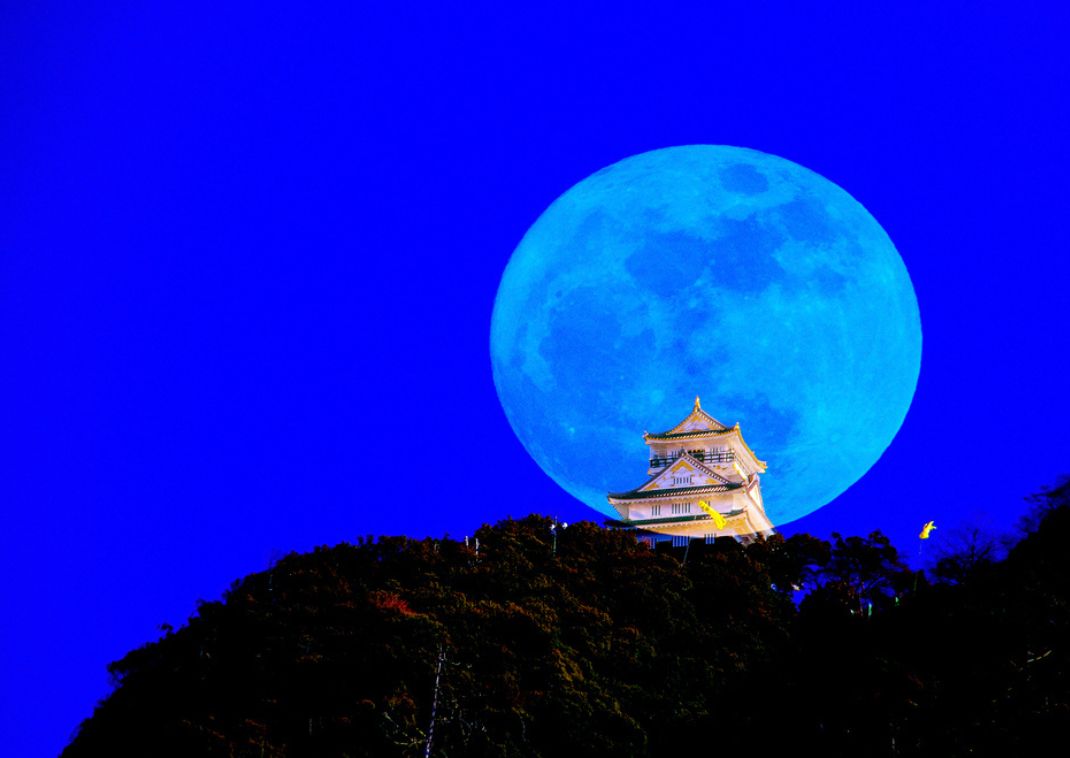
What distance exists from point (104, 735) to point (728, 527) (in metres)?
25.8

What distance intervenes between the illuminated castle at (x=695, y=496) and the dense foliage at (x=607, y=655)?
16.7 m

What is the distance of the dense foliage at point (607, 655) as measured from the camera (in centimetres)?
2052

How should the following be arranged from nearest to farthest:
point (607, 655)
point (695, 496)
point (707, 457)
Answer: point (607, 655) < point (707, 457) < point (695, 496)

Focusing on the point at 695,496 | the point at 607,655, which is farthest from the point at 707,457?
the point at 607,655

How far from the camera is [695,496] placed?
152 ft

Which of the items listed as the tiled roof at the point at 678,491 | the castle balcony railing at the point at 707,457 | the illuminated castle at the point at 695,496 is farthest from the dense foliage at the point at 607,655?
the tiled roof at the point at 678,491

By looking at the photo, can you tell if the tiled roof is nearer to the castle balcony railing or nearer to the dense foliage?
the castle balcony railing

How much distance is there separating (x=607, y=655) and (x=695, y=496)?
23.0 metres

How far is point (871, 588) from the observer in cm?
2606

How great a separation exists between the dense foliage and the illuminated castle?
54.8 ft

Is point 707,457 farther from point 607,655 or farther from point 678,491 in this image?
point 607,655

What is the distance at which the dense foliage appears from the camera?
67.3ft

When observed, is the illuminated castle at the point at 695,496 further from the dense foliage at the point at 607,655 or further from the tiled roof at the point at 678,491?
the dense foliage at the point at 607,655

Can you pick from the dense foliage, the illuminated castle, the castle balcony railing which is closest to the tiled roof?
the illuminated castle
